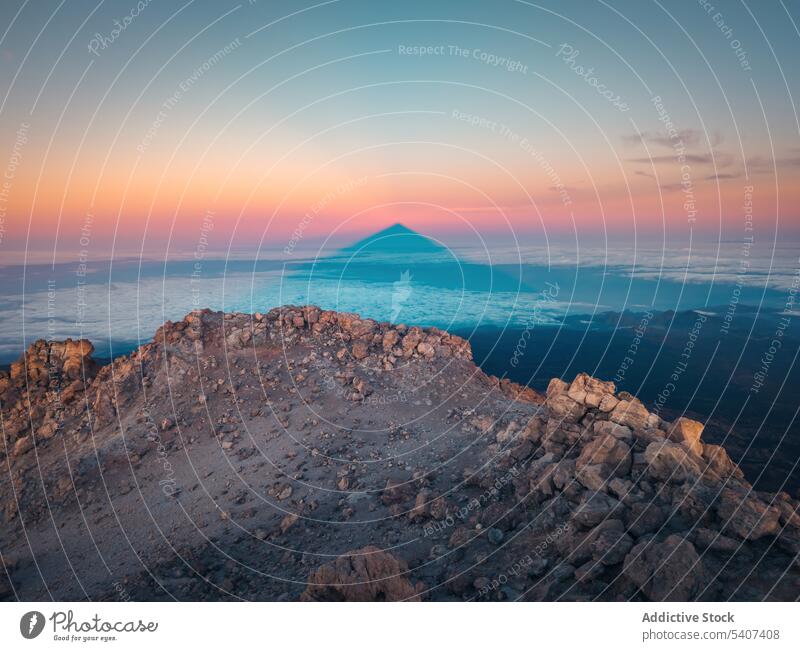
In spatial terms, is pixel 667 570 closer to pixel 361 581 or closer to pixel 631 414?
pixel 631 414

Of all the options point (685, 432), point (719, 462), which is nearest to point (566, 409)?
point (685, 432)

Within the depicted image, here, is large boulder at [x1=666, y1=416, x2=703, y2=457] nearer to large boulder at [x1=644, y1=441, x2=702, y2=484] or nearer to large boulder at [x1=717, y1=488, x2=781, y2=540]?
large boulder at [x1=644, y1=441, x2=702, y2=484]

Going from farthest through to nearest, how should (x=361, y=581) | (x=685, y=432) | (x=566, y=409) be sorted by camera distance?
(x=566, y=409) → (x=685, y=432) → (x=361, y=581)

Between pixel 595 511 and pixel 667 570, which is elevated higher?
pixel 595 511

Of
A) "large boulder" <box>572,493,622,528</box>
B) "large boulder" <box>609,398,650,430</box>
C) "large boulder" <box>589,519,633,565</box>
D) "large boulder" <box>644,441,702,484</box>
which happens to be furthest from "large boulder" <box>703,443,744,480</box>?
"large boulder" <box>589,519,633,565</box>

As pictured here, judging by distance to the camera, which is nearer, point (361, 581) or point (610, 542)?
point (361, 581)

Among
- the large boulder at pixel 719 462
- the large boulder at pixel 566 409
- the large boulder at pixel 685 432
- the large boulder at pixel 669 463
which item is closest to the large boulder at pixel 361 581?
the large boulder at pixel 669 463
